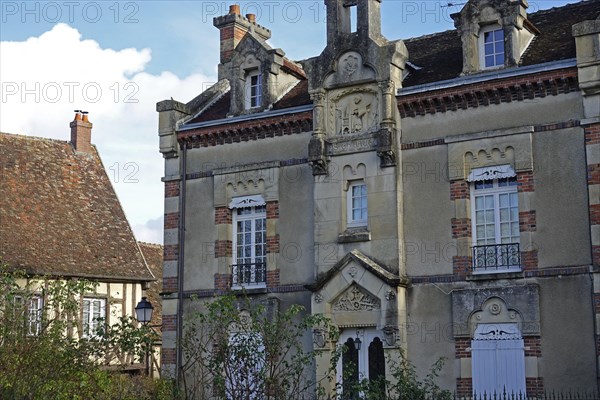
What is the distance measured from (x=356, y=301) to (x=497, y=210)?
3.31m

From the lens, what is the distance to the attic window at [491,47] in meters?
18.7

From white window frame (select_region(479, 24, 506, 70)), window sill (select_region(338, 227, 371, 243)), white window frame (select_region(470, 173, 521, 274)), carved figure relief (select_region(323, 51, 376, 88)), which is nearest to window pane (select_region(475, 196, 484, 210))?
white window frame (select_region(470, 173, 521, 274))

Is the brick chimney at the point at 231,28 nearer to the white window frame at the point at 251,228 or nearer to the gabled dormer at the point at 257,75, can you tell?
the gabled dormer at the point at 257,75

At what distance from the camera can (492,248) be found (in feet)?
58.9

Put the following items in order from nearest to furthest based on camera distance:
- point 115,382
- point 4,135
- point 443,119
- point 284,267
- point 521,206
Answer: point 115,382 → point 521,206 → point 443,119 → point 284,267 → point 4,135

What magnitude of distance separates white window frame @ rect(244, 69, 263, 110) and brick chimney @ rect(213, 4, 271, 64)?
7.69ft

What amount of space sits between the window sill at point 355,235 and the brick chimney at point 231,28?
6886 millimetres

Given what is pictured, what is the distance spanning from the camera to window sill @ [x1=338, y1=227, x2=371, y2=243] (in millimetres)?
19000

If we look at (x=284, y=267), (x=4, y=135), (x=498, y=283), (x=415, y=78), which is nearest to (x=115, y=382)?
(x=284, y=267)

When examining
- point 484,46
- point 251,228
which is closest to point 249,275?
point 251,228

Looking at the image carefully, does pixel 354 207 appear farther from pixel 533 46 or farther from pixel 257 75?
pixel 533 46

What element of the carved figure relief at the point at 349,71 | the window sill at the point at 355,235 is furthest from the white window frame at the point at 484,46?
the window sill at the point at 355,235

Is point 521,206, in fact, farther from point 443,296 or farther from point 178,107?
point 178,107

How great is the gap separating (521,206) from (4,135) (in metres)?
18.0
